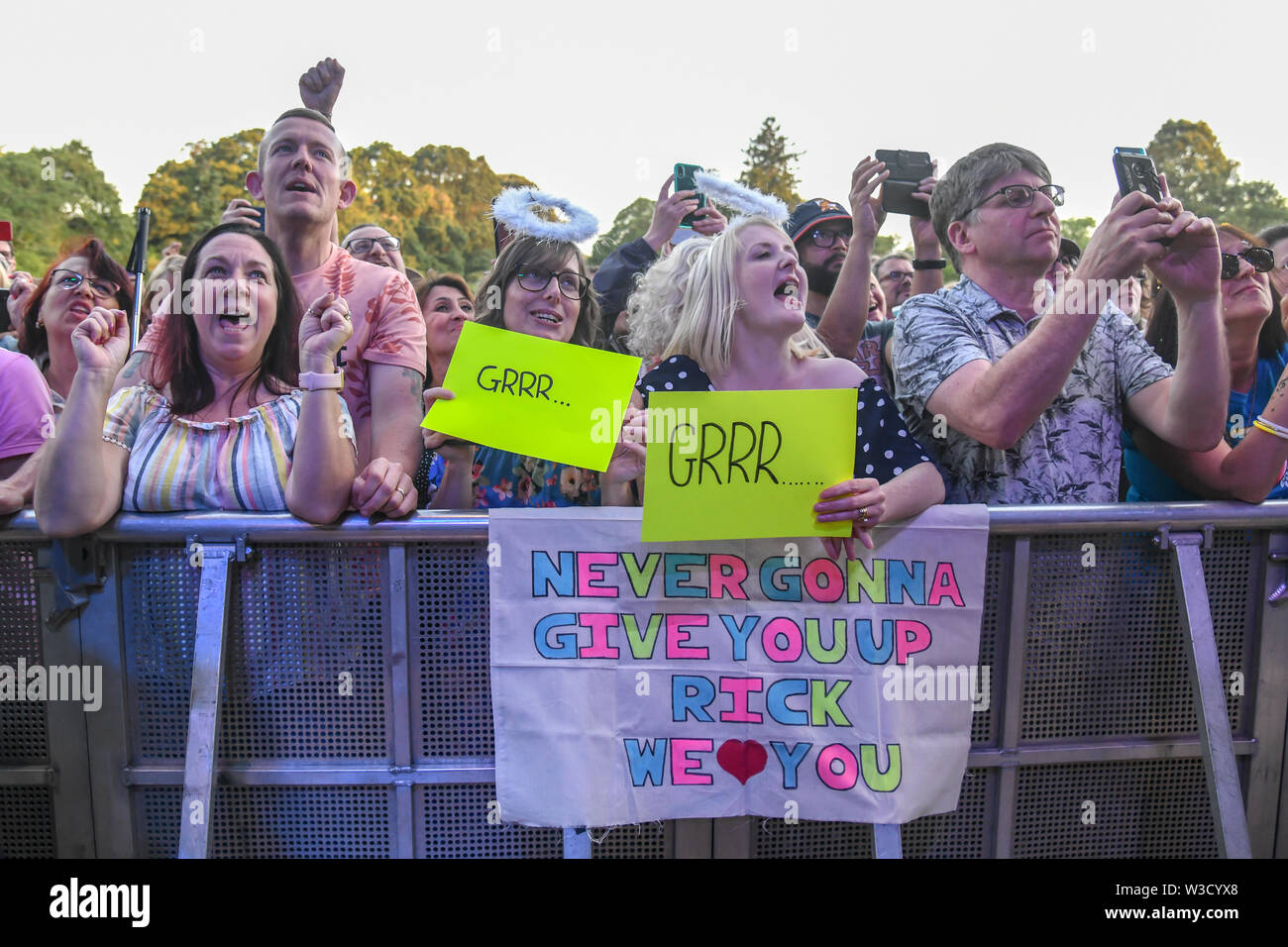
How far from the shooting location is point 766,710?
2.52 metres

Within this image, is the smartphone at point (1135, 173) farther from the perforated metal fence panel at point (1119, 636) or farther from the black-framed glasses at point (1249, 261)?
the perforated metal fence panel at point (1119, 636)

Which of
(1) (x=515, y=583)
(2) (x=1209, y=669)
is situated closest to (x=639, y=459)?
(1) (x=515, y=583)

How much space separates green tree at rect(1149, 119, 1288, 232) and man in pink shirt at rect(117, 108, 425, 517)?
41.5 m

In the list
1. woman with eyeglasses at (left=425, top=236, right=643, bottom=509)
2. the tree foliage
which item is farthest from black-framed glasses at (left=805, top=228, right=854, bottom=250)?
the tree foliage

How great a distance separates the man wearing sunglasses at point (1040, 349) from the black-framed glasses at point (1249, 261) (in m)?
0.42

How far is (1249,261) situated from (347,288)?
297cm

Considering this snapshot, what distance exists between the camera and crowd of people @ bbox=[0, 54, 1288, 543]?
253 cm

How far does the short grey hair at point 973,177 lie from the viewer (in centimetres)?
296

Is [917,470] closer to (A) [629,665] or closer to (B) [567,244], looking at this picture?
(A) [629,665]

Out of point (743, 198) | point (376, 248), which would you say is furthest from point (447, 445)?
point (376, 248)

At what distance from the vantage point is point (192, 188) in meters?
22.8

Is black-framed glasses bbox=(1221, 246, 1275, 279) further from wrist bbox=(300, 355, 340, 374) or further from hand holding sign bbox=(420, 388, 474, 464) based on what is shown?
wrist bbox=(300, 355, 340, 374)

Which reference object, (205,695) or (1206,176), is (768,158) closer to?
(1206,176)
